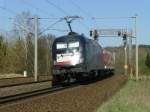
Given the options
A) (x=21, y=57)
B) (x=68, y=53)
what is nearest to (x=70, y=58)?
(x=68, y=53)

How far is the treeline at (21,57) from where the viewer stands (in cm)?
7831

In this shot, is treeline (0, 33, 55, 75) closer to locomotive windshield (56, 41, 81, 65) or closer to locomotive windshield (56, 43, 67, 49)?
locomotive windshield (56, 43, 67, 49)

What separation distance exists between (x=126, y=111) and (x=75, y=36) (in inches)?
742

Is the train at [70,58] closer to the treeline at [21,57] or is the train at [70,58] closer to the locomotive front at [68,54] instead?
the locomotive front at [68,54]

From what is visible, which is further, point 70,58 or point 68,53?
point 68,53

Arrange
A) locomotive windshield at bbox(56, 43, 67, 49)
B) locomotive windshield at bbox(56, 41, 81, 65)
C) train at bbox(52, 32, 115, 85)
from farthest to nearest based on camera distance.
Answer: locomotive windshield at bbox(56, 43, 67, 49) → locomotive windshield at bbox(56, 41, 81, 65) → train at bbox(52, 32, 115, 85)

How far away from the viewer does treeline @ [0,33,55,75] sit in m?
78.3

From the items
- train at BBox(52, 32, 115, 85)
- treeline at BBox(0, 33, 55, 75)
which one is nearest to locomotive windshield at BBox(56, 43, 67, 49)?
train at BBox(52, 32, 115, 85)

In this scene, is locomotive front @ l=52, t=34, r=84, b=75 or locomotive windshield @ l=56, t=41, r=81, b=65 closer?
locomotive front @ l=52, t=34, r=84, b=75

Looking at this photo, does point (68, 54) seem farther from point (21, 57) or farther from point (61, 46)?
point (21, 57)

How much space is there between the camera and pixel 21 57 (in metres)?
81.9

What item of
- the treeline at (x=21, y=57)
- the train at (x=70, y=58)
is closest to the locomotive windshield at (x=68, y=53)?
the train at (x=70, y=58)

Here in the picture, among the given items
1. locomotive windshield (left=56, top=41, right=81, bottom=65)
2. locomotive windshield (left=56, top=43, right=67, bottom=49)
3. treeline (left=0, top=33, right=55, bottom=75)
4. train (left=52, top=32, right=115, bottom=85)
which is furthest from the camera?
treeline (left=0, top=33, right=55, bottom=75)

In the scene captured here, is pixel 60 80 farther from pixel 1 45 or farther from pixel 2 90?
pixel 1 45
